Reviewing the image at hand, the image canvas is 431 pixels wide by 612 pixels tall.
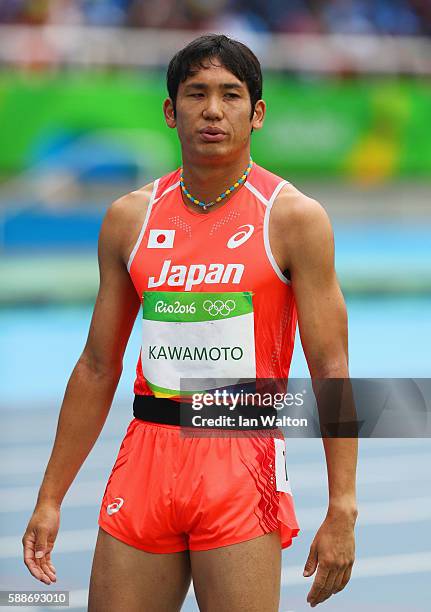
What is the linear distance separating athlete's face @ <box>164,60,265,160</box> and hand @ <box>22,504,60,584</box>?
3.76 ft

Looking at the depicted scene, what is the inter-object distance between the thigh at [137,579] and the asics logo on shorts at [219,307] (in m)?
0.68

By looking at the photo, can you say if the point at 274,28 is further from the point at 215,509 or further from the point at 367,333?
the point at 215,509

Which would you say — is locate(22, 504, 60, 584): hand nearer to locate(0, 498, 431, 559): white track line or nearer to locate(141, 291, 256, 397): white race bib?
locate(141, 291, 256, 397): white race bib

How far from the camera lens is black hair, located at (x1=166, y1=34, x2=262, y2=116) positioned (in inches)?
150

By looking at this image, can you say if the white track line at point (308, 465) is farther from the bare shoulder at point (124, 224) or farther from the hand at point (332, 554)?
the hand at point (332, 554)

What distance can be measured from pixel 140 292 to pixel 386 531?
Answer: 444 cm

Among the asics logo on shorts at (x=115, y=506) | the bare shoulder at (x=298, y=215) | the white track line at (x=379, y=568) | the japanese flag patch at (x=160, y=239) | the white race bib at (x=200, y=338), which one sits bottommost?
the white track line at (x=379, y=568)

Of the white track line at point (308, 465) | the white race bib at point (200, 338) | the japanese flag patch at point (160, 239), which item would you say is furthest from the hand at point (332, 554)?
the white track line at point (308, 465)

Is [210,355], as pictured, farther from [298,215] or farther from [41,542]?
[41,542]

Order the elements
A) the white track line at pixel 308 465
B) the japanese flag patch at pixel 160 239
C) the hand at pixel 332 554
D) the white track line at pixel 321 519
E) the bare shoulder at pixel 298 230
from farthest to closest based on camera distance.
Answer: the white track line at pixel 308 465
the white track line at pixel 321 519
the japanese flag patch at pixel 160 239
the bare shoulder at pixel 298 230
the hand at pixel 332 554

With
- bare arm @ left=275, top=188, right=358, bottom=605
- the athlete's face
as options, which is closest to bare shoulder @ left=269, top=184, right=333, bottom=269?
bare arm @ left=275, top=188, right=358, bottom=605

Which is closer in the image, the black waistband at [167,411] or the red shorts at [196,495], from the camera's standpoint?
the red shorts at [196,495]

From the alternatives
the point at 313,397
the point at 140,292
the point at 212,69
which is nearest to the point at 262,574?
the point at 313,397

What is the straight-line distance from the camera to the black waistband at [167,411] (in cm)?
381
